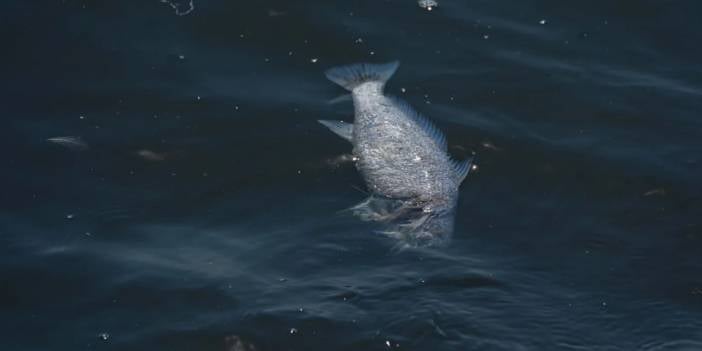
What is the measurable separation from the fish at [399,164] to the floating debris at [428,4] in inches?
57.7

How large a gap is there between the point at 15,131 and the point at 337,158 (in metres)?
2.79

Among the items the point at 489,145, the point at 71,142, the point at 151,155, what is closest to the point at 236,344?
the point at 151,155

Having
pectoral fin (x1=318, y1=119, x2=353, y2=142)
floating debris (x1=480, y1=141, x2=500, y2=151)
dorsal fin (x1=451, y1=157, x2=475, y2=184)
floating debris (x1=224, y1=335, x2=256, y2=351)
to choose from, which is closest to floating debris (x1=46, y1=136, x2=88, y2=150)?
pectoral fin (x1=318, y1=119, x2=353, y2=142)

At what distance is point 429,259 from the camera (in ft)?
26.5

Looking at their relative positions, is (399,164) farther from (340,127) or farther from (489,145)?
(489,145)

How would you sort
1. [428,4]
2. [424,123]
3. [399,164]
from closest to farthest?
[399,164] → [424,123] → [428,4]

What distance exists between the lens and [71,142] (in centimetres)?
941

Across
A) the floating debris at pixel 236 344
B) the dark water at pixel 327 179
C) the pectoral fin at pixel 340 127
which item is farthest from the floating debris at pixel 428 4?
the floating debris at pixel 236 344

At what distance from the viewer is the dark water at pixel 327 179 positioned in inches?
295

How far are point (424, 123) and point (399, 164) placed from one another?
0.73 m

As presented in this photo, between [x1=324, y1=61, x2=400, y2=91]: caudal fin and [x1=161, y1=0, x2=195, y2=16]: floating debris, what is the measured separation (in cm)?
166

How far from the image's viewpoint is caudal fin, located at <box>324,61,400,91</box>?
399 inches

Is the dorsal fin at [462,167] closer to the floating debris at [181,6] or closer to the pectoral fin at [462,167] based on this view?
the pectoral fin at [462,167]

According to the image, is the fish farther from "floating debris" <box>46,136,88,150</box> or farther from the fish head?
"floating debris" <box>46,136,88,150</box>
